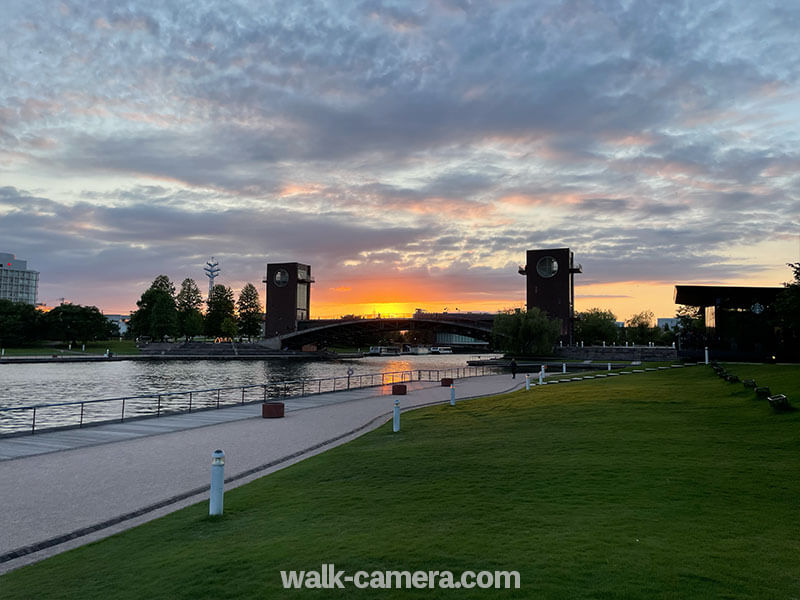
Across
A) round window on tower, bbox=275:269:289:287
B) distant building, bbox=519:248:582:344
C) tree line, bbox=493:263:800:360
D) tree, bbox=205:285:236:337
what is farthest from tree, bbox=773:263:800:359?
tree, bbox=205:285:236:337

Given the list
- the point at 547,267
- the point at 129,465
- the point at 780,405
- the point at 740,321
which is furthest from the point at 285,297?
the point at 780,405

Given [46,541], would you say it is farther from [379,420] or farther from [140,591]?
[379,420]

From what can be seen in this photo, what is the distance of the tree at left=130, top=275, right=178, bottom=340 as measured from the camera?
455 feet

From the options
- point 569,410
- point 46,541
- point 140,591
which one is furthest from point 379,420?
point 140,591

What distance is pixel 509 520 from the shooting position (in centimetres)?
803

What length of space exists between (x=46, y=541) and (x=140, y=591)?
317 cm

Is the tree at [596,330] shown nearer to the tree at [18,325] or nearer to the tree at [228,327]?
the tree at [228,327]

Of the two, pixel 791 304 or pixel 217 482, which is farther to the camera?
pixel 791 304

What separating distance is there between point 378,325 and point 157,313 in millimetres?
54673

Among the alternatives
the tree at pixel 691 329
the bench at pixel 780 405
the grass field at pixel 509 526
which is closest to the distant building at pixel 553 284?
the tree at pixel 691 329

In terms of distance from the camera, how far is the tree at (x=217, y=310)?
558ft

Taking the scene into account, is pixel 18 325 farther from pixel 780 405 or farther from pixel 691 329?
pixel 780 405

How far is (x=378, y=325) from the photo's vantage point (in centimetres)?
15600

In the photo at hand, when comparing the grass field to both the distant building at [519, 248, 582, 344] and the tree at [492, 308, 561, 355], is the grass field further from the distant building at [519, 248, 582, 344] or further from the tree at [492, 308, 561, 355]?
the distant building at [519, 248, 582, 344]
